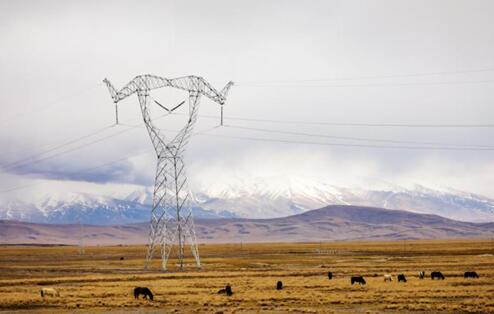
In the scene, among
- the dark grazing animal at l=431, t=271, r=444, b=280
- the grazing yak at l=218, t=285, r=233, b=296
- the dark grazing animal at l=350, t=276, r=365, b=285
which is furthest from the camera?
the dark grazing animal at l=431, t=271, r=444, b=280

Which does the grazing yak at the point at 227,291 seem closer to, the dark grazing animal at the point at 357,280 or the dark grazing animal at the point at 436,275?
the dark grazing animal at the point at 357,280

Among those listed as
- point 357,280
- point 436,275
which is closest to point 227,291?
point 357,280

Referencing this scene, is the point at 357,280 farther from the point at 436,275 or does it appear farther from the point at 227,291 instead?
the point at 227,291

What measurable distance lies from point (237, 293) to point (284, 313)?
1202cm

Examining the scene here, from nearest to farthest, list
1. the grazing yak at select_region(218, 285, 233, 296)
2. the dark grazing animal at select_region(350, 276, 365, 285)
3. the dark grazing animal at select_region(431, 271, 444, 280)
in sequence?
the grazing yak at select_region(218, 285, 233, 296), the dark grazing animal at select_region(350, 276, 365, 285), the dark grazing animal at select_region(431, 271, 444, 280)

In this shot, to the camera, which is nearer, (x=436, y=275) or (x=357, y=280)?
(x=357, y=280)

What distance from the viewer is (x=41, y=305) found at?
45031mm

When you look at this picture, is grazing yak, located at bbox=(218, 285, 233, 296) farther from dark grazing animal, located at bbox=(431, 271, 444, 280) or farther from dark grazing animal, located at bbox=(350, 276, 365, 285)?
dark grazing animal, located at bbox=(431, 271, 444, 280)

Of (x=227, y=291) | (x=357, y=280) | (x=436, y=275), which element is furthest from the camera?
(x=436, y=275)

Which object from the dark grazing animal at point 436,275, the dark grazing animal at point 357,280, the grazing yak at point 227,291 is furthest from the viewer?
the dark grazing animal at point 436,275

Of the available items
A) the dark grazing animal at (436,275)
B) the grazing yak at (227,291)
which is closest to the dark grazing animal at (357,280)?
the dark grazing animal at (436,275)

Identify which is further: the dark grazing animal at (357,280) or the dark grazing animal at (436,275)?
the dark grazing animal at (436,275)

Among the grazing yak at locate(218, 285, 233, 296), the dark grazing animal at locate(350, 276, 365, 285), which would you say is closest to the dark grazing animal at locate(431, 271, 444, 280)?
the dark grazing animal at locate(350, 276, 365, 285)

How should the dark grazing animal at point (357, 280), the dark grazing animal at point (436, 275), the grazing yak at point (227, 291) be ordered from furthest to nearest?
the dark grazing animal at point (436, 275) < the dark grazing animal at point (357, 280) < the grazing yak at point (227, 291)
